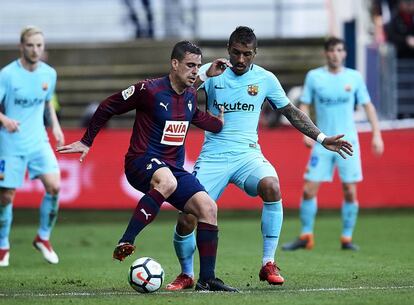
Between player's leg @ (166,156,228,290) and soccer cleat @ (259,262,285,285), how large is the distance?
69 cm

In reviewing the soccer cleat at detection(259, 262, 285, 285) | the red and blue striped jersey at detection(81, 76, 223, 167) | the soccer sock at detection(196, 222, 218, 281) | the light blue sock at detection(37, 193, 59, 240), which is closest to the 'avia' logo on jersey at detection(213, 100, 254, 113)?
the red and blue striped jersey at detection(81, 76, 223, 167)

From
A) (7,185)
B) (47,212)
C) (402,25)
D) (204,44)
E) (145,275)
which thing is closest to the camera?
(145,275)

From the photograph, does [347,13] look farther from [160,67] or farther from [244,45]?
[244,45]

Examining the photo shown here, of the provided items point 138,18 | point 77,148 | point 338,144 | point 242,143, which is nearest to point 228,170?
point 242,143

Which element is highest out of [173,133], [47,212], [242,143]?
[173,133]

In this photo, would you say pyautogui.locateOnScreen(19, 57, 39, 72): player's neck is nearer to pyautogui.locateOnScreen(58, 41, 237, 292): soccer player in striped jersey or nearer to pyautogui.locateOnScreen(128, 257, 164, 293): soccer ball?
pyautogui.locateOnScreen(58, 41, 237, 292): soccer player in striped jersey

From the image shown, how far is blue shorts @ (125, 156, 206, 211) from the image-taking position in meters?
9.33

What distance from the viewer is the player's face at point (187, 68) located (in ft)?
31.4

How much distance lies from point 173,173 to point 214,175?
0.67 metres

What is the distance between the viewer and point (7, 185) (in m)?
12.9

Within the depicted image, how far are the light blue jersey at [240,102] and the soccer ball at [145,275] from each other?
1521 millimetres

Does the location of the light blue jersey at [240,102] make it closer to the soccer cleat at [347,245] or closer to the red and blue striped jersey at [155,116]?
the red and blue striped jersey at [155,116]

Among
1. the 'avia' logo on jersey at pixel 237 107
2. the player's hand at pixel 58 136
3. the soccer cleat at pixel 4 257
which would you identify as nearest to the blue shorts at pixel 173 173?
the 'avia' logo on jersey at pixel 237 107

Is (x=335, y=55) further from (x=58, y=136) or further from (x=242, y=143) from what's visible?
(x=242, y=143)
